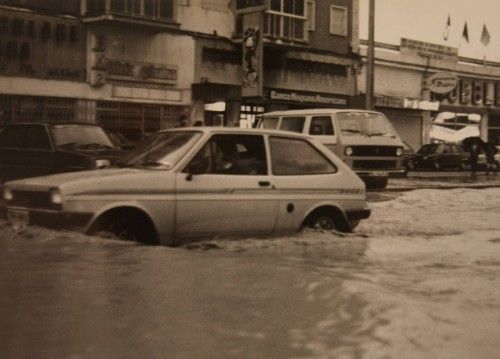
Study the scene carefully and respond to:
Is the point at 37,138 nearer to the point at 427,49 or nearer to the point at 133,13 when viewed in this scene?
the point at 133,13

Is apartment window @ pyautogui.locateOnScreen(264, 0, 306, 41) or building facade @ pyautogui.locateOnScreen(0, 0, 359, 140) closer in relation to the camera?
building facade @ pyautogui.locateOnScreen(0, 0, 359, 140)

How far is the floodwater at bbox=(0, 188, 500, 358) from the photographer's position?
193 inches

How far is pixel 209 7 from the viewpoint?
98.3 ft

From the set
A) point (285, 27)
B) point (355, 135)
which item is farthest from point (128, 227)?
point (285, 27)

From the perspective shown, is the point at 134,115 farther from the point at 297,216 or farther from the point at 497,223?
the point at 297,216

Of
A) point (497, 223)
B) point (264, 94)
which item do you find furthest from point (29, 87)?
point (497, 223)

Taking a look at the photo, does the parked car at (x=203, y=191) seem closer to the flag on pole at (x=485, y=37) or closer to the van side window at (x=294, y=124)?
the van side window at (x=294, y=124)

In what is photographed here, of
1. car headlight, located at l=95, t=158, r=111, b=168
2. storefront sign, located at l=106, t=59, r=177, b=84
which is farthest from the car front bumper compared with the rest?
storefront sign, located at l=106, t=59, r=177, b=84

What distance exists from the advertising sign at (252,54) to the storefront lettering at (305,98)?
2.17 m

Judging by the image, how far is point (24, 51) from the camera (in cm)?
2383

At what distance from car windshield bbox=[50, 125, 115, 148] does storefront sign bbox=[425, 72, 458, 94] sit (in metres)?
27.5

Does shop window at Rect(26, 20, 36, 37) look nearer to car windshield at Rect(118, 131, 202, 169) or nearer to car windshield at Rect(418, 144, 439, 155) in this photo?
car windshield at Rect(118, 131, 202, 169)

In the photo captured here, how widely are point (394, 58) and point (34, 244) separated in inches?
1331

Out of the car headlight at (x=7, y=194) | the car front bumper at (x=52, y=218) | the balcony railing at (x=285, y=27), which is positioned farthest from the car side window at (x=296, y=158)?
the balcony railing at (x=285, y=27)
